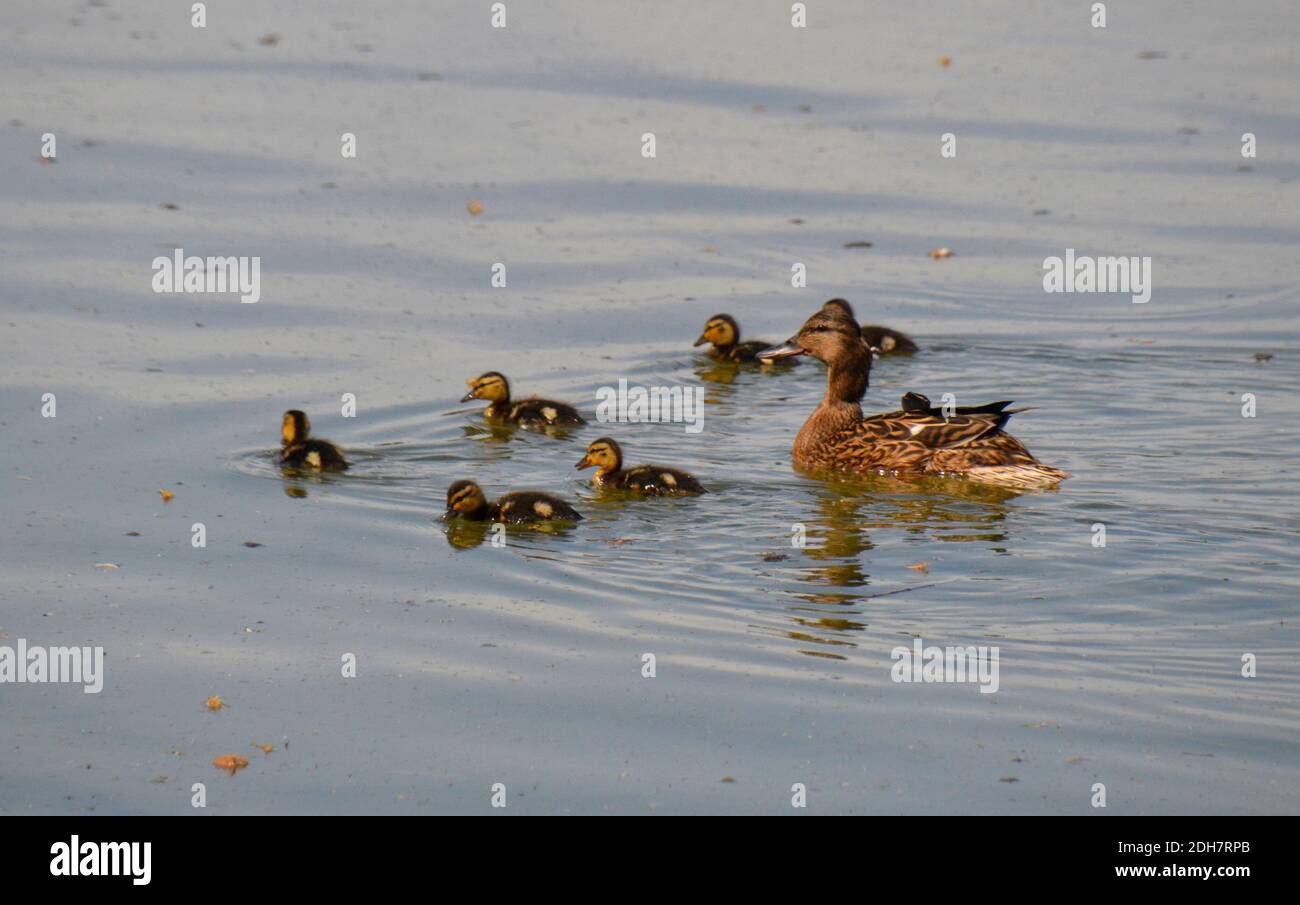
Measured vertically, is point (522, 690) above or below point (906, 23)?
below

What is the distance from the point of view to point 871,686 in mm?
7363

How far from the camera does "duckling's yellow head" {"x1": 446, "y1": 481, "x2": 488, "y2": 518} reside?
9430 millimetres

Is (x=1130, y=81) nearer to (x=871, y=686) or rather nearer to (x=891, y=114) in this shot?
(x=891, y=114)

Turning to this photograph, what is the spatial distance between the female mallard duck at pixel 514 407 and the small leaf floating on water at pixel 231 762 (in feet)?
15.4

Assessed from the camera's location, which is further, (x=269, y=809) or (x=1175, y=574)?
(x=1175, y=574)

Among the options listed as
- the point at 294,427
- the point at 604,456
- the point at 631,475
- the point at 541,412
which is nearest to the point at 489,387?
the point at 541,412

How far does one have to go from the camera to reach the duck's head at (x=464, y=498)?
30.9 feet

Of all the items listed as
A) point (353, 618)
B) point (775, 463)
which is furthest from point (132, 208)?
point (353, 618)

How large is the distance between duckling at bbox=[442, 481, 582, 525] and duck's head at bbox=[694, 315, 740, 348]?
3302 mm

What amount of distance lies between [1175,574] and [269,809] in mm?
4238

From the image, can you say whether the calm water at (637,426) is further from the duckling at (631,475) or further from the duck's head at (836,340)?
the duck's head at (836,340)

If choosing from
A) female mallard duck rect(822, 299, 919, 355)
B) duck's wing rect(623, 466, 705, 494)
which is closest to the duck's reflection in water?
duck's wing rect(623, 466, 705, 494)

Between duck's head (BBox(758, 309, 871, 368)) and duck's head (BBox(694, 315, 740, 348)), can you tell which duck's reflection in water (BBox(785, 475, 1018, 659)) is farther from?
duck's head (BBox(694, 315, 740, 348))

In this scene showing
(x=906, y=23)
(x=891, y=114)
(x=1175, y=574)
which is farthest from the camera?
(x=906, y=23)
